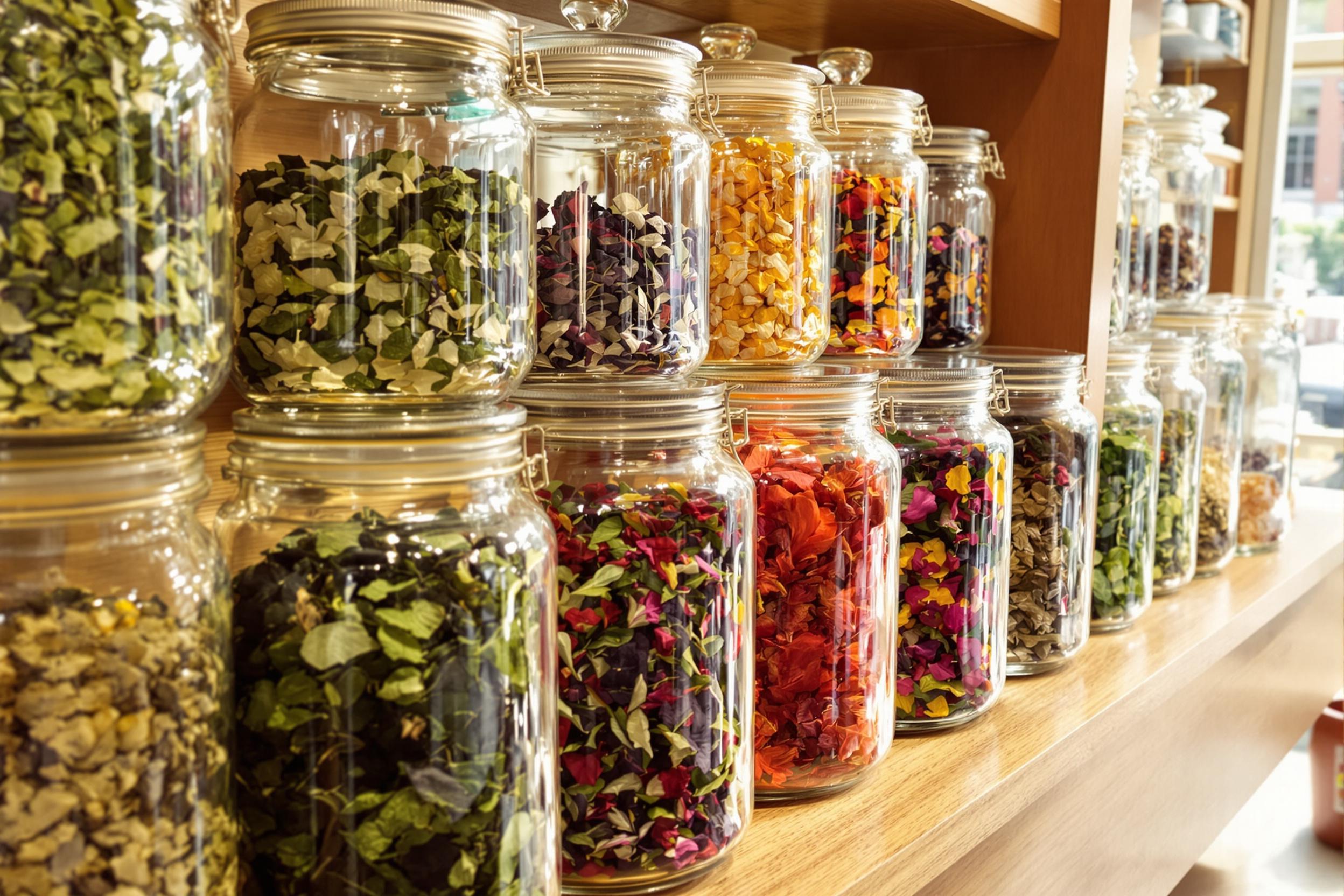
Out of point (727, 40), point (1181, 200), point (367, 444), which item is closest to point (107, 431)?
point (367, 444)

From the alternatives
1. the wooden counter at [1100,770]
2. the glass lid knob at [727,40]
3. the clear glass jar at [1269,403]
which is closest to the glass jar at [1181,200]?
the clear glass jar at [1269,403]

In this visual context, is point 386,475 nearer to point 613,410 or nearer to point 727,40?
point 613,410

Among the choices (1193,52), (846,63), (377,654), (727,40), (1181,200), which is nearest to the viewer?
(377,654)

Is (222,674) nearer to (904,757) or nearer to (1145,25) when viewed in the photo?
(904,757)

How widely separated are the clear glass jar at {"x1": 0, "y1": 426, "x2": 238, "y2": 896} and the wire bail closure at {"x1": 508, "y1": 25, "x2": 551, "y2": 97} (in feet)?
1.00

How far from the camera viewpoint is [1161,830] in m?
1.47

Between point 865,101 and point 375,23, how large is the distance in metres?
0.57

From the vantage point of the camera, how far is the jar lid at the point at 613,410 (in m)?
0.75

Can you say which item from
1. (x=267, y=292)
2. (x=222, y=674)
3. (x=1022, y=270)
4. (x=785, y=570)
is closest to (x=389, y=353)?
(x=267, y=292)

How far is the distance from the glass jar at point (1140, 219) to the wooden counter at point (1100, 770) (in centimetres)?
38

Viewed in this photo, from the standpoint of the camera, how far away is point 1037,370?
47.7 inches

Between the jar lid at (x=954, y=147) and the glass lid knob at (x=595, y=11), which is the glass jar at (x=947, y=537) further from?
the glass lid knob at (x=595, y=11)

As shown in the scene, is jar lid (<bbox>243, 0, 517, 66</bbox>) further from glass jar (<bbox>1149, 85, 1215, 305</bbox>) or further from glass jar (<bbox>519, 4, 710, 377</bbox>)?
glass jar (<bbox>1149, 85, 1215, 305</bbox>)

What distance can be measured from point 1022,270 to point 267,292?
0.97 meters
